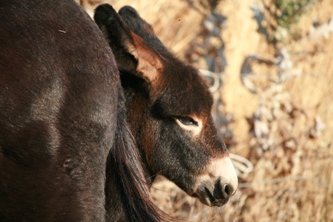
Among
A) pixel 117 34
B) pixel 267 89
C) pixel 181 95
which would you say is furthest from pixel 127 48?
pixel 267 89

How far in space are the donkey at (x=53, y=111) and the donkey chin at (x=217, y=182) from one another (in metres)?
1.47

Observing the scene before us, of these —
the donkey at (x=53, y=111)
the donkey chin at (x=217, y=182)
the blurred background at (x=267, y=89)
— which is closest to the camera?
the donkey at (x=53, y=111)

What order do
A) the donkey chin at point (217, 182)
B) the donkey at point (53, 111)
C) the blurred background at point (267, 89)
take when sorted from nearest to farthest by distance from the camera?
the donkey at point (53, 111) < the donkey chin at point (217, 182) < the blurred background at point (267, 89)

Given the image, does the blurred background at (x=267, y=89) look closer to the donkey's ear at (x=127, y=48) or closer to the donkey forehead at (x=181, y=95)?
the donkey forehead at (x=181, y=95)

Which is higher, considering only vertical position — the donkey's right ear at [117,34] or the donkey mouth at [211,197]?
the donkey's right ear at [117,34]

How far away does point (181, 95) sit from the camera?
181 inches

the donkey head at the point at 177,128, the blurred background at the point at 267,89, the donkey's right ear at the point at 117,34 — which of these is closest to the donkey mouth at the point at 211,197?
the donkey head at the point at 177,128

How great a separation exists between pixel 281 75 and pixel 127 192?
19.2 ft

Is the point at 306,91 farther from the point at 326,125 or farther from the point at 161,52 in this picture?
the point at 161,52

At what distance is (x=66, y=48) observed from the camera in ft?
10.1

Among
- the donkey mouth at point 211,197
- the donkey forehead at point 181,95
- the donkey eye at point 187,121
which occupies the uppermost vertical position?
the donkey forehead at point 181,95

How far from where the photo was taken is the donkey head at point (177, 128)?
4574mm

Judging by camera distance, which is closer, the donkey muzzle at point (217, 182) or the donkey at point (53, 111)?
the donkey at point (53, 111)

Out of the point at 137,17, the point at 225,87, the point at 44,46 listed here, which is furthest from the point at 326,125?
the point at 44,46
